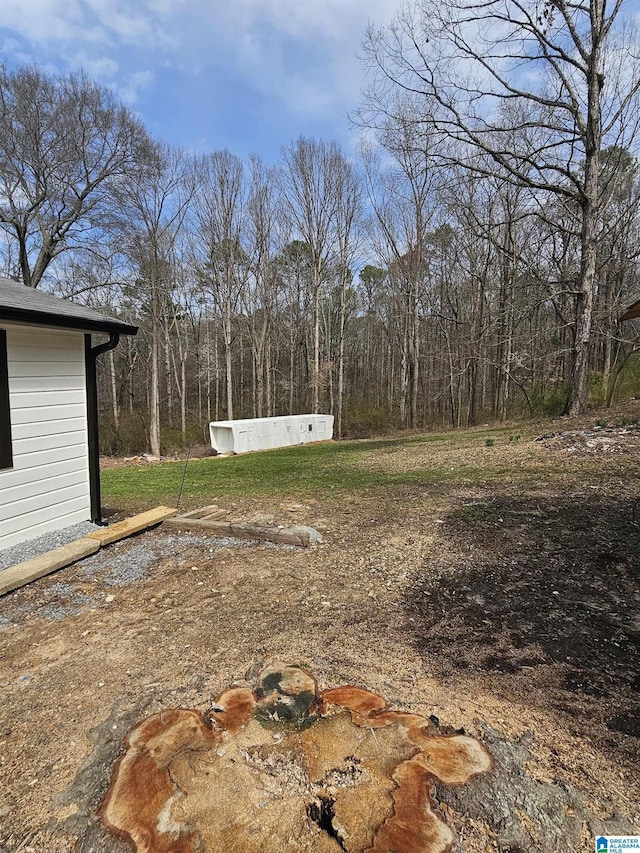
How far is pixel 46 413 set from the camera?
4.27 metres

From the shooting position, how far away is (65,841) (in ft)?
4.33

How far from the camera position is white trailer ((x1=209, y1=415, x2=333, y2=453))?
1483cm

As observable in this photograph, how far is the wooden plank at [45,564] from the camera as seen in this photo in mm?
3293

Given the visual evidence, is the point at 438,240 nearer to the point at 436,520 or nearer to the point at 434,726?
the point at 436,520

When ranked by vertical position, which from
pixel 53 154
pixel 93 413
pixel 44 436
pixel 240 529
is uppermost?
pixel 53 154

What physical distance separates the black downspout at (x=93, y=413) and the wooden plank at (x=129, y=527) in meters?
0.49

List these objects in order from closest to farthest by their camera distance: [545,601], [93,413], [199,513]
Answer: [545,601], [93,413], [199,513]

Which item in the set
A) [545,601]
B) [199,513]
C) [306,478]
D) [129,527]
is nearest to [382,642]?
[545,601]

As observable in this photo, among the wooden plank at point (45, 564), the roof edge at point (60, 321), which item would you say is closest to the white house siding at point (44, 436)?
the roof edge at point (60, 321)

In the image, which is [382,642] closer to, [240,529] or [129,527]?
[240,529]

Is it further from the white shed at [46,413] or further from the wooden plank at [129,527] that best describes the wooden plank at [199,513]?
the white shed at [46,413]

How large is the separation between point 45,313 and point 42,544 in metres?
2.18

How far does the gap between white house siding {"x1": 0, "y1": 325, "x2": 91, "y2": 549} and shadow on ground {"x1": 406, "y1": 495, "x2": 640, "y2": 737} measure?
144 inches

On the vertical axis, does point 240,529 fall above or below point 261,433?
below
